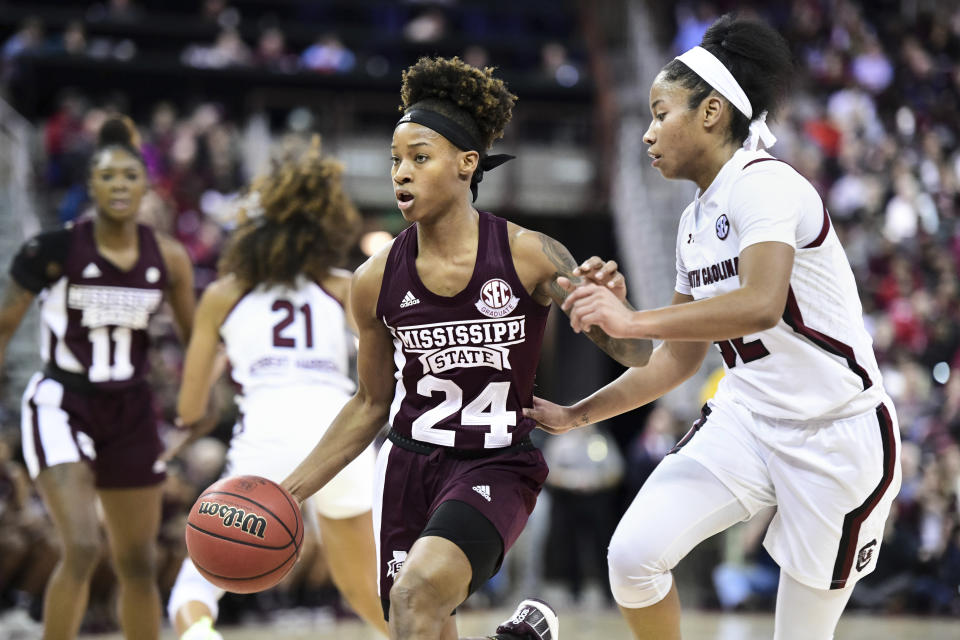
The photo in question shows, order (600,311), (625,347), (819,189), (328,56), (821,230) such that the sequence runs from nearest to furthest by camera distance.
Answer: (600,311)
(821,230)
(625,347)
(819,189)
(328,56)

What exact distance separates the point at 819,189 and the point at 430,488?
1061 cm

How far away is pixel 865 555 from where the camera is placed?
3721 mm

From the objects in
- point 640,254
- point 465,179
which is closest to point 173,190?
point 640,254

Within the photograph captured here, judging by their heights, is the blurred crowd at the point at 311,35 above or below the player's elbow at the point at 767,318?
above

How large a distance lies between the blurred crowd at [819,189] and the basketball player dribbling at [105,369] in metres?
0.81

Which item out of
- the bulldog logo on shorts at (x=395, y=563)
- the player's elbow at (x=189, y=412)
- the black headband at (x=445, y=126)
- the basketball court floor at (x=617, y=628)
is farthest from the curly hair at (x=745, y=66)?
the basketball court floor at (x=617, y=628)

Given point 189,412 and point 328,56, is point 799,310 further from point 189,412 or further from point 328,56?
point 328,56

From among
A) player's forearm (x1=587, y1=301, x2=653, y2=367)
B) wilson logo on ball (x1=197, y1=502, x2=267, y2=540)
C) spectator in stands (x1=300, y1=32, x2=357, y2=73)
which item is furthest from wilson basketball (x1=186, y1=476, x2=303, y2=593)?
spectator in stands (x1=300, y1=32, x2=357, y2=73)

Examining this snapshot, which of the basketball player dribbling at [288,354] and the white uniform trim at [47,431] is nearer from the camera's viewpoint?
the basketball player dribbling at [288,354]

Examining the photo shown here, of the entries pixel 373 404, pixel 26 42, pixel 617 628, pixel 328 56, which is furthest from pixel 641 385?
pixel 328 56

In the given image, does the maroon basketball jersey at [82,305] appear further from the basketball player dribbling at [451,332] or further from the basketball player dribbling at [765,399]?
the basketball player dribbling at [765,399]

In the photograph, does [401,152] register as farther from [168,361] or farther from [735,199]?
[168,361]

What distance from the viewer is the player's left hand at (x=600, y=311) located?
3307 mm

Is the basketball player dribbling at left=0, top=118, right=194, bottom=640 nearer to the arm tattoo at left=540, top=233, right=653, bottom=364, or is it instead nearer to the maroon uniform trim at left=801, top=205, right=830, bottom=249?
the arm tattoo at left=540, top=233, right=653, bottom=364
